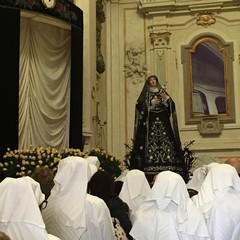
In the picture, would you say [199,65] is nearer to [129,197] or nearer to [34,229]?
[129,197]

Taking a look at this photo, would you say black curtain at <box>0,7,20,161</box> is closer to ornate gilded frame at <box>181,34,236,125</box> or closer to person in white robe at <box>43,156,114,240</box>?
person in white robe at <box>43,156,114,240</box>

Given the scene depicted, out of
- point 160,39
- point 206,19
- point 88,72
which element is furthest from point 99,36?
point 206,19

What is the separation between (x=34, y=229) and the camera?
118 inches

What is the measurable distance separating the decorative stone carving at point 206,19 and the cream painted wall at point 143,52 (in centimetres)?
9

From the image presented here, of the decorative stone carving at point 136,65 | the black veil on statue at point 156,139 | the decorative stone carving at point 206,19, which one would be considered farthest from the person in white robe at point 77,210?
the decorative stone carving at point 206,19

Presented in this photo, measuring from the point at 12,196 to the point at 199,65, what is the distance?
10534mm

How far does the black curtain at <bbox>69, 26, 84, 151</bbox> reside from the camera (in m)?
9.13

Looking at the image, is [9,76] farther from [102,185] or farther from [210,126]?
[210,126]

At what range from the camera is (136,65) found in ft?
43.2

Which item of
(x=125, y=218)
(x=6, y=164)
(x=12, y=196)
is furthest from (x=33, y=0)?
(x=12, y=196)

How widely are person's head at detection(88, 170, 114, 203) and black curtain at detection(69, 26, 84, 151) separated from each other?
5.10m

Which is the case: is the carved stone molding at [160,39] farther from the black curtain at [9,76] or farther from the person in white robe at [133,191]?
the person in white robe at [133,191]

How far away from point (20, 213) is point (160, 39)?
1062cm

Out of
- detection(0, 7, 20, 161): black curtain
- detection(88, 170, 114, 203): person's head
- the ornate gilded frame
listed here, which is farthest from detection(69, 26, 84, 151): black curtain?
detection(88, 170, 114, 203): person's head
